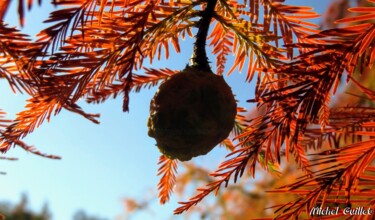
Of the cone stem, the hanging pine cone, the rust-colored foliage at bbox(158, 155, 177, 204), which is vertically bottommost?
the rust-colored foliage at bbox(158, 155, 177, 204)

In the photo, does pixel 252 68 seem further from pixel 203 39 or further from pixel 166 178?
pixel 166 178

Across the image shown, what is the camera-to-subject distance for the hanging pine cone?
388 millimetres

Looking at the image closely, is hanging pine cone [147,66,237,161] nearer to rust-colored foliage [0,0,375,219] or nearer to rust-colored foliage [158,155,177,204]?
rust-colored foliage [0,0,375,219]

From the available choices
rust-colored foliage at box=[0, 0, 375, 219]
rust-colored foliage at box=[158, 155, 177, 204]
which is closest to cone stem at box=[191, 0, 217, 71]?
rust-colored foliage at box=[0, 0, 375, 219]

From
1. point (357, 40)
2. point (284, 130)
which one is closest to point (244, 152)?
point (284, 130)

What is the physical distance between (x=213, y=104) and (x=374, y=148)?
0.17 metres

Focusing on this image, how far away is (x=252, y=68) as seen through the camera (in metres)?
0.51

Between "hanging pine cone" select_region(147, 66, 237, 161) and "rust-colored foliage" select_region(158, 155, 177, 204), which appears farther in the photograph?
"rust-colored foliage" select_region(158, 155, 177, 204)

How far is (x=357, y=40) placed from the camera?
14.2 inches

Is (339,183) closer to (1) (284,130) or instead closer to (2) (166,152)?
(1) (284,130)

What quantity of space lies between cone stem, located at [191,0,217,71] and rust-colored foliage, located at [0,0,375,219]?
0.02 m

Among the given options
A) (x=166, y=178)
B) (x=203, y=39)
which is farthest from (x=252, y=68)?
(x=166, y=178)

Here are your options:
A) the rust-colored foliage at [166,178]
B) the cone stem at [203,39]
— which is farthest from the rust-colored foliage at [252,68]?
the rust-colored foliage at [166,178]

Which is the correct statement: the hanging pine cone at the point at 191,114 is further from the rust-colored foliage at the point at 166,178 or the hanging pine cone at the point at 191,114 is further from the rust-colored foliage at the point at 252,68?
the rust-colored foliage at the point at 166,178
